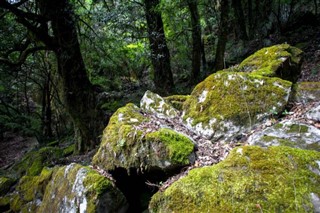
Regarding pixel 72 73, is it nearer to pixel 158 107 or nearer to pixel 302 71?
pixel 158 107

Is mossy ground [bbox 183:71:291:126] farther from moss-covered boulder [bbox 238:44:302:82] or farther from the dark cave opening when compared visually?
the dark cave opening

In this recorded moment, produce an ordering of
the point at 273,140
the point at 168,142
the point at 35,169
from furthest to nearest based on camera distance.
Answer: the point at 35,169 < the point at 168,142 < the point at 273,140

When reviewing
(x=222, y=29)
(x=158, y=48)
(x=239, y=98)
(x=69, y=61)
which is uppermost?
(x=222, y=29)

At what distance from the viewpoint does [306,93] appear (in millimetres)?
4152

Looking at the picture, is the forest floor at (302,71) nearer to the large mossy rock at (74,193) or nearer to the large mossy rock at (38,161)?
the large mossy rock at (38,161)

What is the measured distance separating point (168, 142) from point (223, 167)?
107 cm

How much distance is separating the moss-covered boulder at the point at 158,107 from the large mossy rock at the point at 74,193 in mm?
1685

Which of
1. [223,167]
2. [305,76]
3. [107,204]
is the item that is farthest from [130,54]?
[223,167]

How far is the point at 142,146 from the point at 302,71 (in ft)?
24.5

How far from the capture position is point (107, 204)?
380 centimetres

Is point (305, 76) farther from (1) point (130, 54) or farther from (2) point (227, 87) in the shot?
(1) point (130, 54)

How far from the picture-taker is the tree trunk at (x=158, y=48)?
30.5 ft

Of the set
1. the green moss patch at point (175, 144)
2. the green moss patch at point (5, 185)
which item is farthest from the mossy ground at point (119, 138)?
the green moss patch at point (5, 185)

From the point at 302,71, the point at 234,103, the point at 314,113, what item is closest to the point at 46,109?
the point at 234,103
